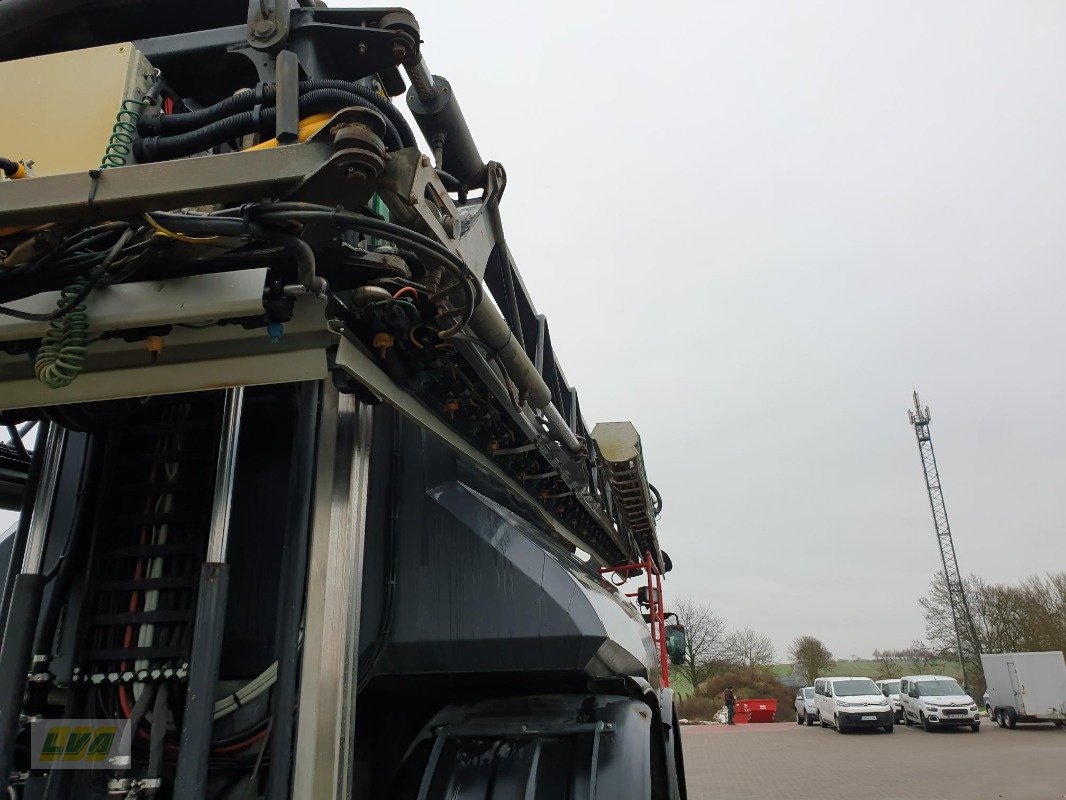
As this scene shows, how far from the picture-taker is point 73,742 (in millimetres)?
2061

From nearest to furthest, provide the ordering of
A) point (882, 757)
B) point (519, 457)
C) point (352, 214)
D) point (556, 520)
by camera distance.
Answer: point (352, 214) → point (519, 457) → point (556, 520) → point (882, 757)

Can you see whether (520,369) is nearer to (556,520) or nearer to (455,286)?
(455,286)

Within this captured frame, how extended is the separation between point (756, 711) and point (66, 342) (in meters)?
33.8

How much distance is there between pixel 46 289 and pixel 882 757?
18.0 metres

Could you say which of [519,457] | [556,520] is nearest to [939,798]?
[556,520]

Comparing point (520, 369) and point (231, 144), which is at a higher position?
point (231, 144)

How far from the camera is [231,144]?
237 cm

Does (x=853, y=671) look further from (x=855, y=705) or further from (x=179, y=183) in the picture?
(x=179, y=183)

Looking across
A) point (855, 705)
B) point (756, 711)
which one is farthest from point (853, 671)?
point (855, 705)

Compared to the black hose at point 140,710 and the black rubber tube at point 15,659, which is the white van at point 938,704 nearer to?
the black hose at point 140,710

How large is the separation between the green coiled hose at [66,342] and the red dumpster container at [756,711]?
3328 centimetres

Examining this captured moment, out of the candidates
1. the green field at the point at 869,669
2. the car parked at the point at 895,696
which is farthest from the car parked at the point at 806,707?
the green field at the point at 869,669

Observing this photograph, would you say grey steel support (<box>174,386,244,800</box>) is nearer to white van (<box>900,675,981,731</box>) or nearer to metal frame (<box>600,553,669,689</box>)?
metal frame (<box>600,553,669,689</box>)

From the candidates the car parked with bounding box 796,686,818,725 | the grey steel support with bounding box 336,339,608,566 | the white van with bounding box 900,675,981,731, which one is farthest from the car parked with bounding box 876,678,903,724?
the grey steel support with bounding box 336,339,608,566
